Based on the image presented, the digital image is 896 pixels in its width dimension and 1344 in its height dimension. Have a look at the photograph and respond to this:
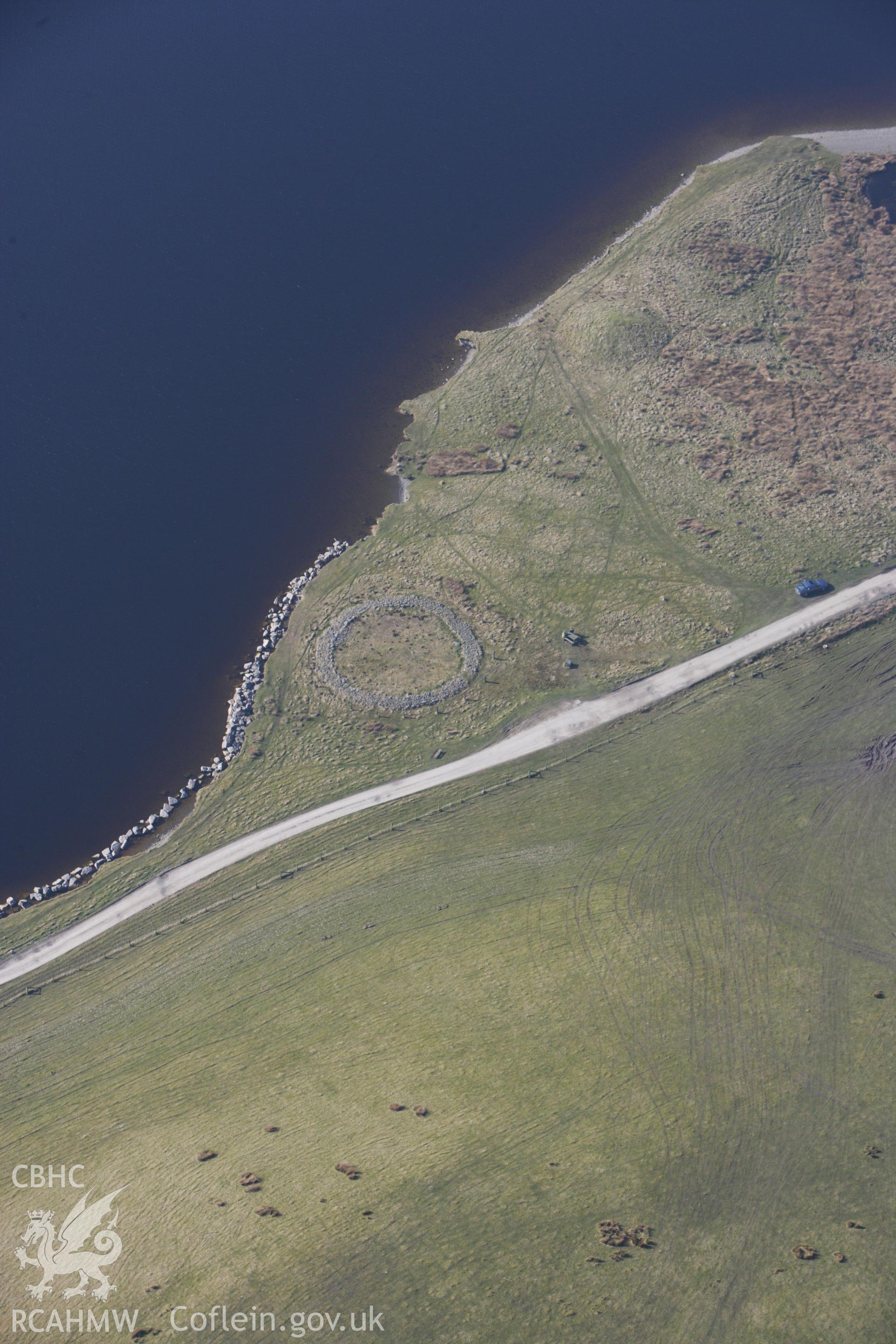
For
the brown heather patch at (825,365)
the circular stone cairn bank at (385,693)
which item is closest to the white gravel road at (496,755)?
the circular stone cairn bank at (385,693)

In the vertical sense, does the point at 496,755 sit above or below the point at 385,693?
below

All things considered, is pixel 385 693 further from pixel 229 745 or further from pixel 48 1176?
pixel 48 1176

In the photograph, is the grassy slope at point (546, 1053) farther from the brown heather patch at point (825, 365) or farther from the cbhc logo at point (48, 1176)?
the brown heather patch at point (825, 365)

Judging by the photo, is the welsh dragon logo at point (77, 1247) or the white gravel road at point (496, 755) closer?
the welsh dragon logo at point (77, 1247)

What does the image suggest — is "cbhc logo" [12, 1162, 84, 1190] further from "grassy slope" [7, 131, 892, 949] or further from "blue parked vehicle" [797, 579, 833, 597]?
"blue parked vehicle" [797, 579, 833, 597]

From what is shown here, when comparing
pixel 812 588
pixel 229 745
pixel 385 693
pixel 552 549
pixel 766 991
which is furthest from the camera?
pixel 552 549

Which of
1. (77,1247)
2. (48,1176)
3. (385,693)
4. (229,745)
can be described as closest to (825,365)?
(385,693)

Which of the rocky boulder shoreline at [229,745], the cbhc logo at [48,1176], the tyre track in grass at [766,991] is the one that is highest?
the rocky boulder shoreline at [229,745]

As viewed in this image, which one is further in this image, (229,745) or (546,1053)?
(229,745)

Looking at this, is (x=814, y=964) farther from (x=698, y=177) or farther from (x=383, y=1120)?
(x=698, y=177)
